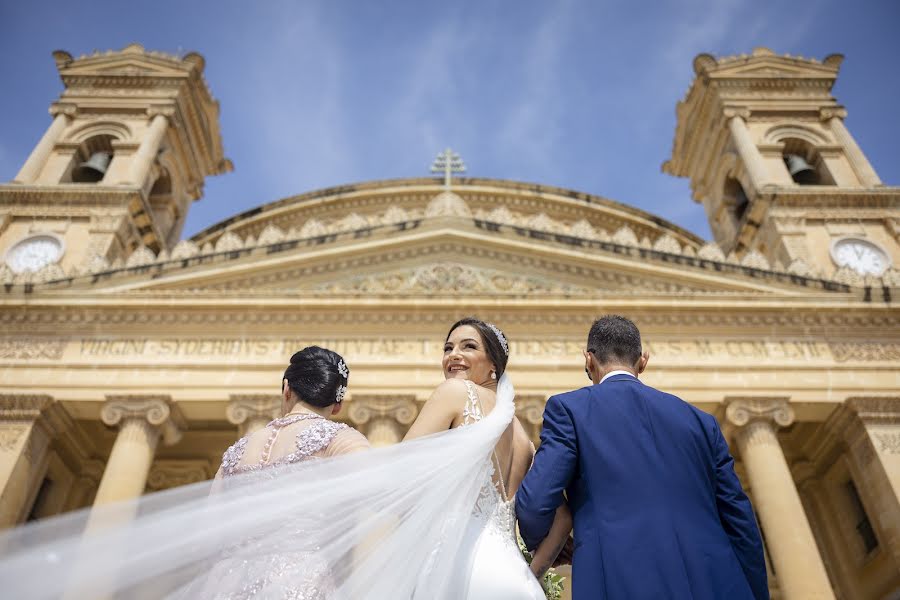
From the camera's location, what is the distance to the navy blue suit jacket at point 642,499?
2.93 metres

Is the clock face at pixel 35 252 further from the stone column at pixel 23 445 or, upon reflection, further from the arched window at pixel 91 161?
the stone column at pixel 23 445

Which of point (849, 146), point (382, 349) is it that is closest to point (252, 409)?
point (382, 349)

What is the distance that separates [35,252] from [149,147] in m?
5.04

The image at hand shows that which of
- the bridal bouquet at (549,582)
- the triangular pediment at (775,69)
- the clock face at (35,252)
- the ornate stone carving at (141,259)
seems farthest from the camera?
the triangular pediment at (775,69)

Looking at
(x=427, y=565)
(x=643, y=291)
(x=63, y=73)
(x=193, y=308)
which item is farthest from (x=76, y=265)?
(x=427, y=565)

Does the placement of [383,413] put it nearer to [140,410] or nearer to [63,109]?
[140,410]

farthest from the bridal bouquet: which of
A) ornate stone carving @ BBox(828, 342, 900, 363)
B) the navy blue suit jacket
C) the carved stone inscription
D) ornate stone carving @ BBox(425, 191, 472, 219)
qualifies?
ornate stone carving @ BBox(425, 191, 472, 219)

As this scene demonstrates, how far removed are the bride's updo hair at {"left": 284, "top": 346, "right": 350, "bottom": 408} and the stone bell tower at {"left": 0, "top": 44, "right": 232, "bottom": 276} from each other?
17229 millimetres

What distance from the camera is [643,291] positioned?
14.5 metres

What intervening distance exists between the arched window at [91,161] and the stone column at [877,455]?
2159 centimetres

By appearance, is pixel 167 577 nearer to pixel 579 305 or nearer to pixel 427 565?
pixel 427 565

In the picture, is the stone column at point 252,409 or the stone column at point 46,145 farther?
the stone column at point 46,145

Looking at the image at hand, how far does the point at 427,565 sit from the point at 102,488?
36.6 ft

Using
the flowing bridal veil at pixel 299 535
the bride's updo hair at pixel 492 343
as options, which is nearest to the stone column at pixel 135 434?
the flowing bridal veil at pixel 299 535
